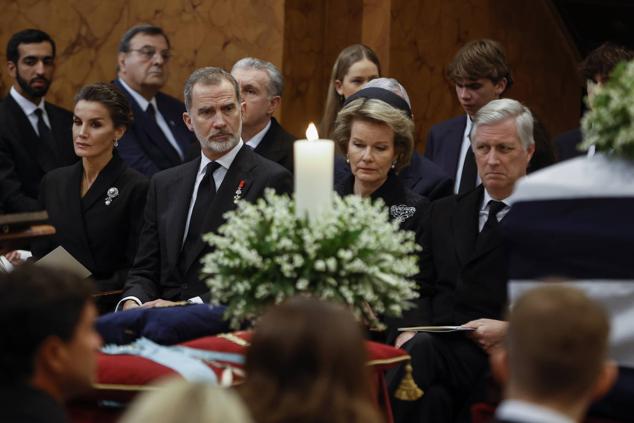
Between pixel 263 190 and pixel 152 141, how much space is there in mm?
2375

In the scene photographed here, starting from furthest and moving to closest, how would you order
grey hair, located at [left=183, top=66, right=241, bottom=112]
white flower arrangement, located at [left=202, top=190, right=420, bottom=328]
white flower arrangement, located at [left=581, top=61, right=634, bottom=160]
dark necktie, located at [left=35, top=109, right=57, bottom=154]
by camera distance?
1. dark necktie, located at [left=35, top=109, right=57, bottom=154]
2. grey hair, located at [left=183, top=66, right=241, bottom=112]
3. white flower arrangement, located at [left=202, top=190, right=420, bottom=328]
4. white flower arrangement, located at [left=581, top=61, right=634, bottom=160]

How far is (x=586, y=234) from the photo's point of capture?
11.2ft

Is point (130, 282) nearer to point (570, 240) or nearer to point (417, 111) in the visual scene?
point (570, 240)

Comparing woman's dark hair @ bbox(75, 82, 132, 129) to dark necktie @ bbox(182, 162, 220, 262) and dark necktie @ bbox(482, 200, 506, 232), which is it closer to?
dark necktie @ bbox(182, 162, 220, 262)

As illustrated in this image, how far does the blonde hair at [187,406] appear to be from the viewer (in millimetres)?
2123

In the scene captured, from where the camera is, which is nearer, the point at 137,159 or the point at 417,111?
the point at 137,159

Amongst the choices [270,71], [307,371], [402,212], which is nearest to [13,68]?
[270,71]

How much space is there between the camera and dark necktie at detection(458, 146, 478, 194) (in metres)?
6.27

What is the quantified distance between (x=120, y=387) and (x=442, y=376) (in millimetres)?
1535

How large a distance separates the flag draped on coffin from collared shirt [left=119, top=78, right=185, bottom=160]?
4093 millimetres

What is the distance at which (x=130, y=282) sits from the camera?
5.23 meters

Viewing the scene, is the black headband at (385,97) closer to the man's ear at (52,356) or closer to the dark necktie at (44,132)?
the dark necktie at (44,132)

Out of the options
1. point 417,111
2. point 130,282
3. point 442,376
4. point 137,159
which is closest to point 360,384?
point 442,376

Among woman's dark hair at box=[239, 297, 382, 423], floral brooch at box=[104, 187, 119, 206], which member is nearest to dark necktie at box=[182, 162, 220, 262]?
floral brooch at box=[104, 187, 119, 206]
